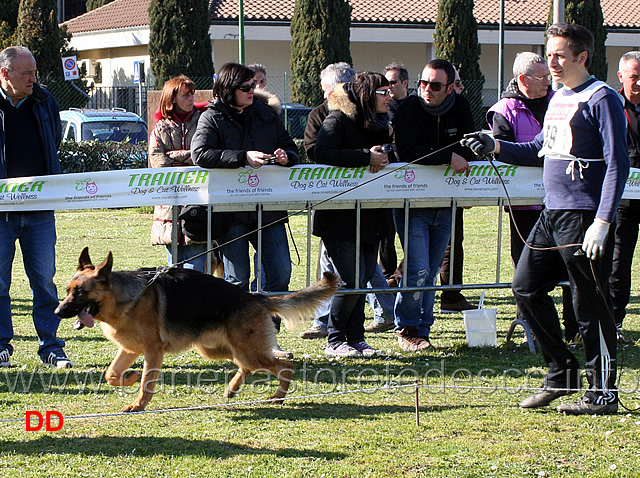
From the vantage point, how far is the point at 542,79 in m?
7.21

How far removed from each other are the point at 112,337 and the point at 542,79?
413 centimetres

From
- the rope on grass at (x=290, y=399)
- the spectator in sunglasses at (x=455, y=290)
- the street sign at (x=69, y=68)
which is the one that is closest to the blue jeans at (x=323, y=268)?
A: the rope on grass at (x=290, y=399)

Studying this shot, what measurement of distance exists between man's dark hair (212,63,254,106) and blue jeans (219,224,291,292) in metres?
0.98

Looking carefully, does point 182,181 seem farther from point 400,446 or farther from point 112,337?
point 400,446

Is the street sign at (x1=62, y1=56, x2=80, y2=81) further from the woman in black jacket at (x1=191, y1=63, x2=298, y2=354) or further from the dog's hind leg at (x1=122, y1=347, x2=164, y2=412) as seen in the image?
the dog's hind leg at (x1=122, y1=347, x2=164, y2=412)

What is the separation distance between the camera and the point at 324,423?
505cm

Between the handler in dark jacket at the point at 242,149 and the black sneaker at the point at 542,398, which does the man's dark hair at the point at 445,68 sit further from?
the black sneaker at the point at 542,398

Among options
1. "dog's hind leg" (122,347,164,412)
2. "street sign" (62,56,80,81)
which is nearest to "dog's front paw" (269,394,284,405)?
"dog's hind leg" (122,347,164,412)

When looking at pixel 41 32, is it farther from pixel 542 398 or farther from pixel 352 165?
pixel 542 398

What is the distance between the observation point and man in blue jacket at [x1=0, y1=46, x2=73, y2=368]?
6340mm

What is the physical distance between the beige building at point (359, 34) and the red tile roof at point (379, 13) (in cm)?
4

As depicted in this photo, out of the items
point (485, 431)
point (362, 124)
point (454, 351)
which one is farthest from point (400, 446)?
point (362, 124)

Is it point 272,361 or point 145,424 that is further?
point 272,361

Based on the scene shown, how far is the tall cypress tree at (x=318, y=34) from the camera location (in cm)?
3366
